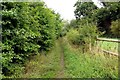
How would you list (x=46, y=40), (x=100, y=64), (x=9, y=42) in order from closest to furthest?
(x=9, y=42), (x=100, y=64), (x=46, y=40)

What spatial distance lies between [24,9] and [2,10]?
1.69m

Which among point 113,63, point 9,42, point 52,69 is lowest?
point 52,69

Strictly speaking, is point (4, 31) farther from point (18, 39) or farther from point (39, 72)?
point (39, 72)

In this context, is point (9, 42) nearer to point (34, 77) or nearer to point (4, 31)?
point (4, 31)

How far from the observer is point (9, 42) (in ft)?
22.9

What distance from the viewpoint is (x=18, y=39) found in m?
7.20

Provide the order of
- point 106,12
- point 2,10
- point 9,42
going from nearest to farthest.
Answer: point 2,10, point 9,42, point 106,12

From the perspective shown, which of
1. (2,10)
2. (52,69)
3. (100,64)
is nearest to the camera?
(2,10)

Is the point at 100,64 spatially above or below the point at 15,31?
below

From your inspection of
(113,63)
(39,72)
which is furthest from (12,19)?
(113,63)

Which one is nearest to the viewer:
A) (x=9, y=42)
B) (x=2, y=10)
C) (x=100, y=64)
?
(x=2, y=10)

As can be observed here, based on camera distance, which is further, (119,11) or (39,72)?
(119,11)

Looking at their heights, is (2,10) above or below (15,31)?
above

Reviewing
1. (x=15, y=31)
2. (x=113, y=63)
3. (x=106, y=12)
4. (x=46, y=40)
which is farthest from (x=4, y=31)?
(x=46, y=40)
